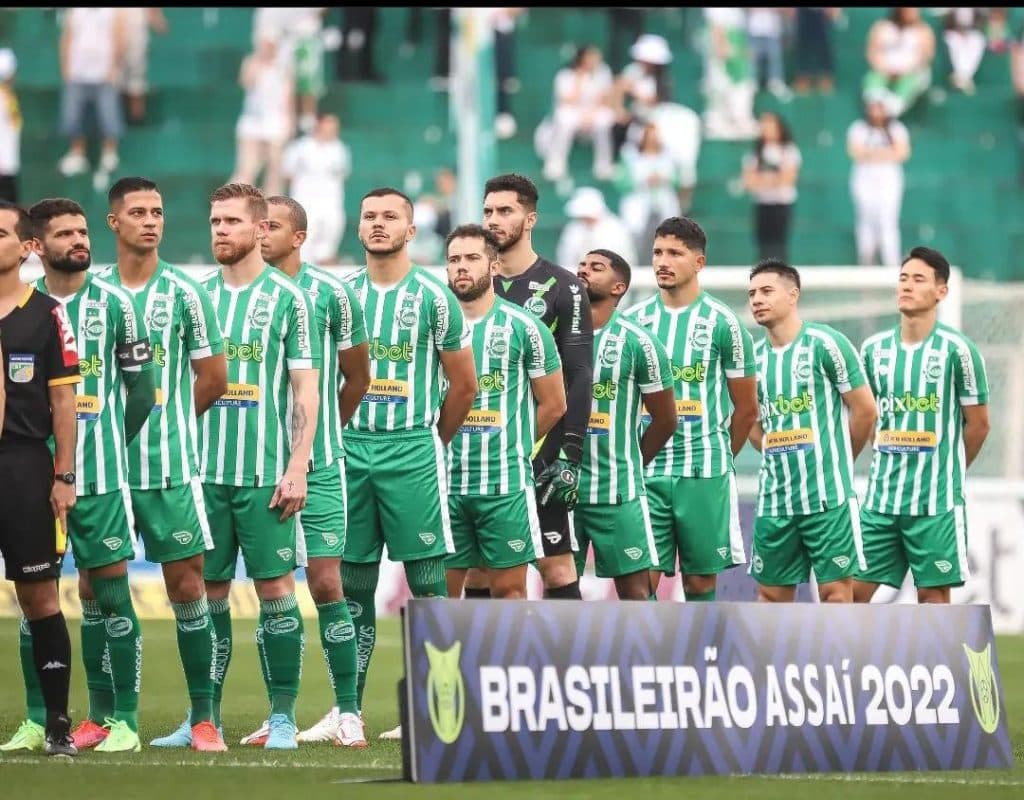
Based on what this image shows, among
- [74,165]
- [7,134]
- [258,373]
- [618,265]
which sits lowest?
[258,373]

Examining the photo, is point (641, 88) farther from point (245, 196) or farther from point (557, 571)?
point (245, 196)

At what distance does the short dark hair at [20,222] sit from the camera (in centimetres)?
736

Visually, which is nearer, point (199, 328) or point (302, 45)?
point (199, 328)

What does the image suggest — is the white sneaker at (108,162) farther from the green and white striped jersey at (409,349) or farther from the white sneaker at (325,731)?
the white sneaker at (325,731)

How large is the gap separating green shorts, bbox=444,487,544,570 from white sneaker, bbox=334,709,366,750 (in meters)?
1.00

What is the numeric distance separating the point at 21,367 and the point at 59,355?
13 centimetres

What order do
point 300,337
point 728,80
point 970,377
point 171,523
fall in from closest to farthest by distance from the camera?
1. point 171,523
2. point 300,337
3. point 970,377
4. point 728,80

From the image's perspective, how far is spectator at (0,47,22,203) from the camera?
2038 centimetres

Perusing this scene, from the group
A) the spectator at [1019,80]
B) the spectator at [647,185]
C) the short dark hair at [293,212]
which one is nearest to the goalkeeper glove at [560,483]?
the short dark hair at [293,212]

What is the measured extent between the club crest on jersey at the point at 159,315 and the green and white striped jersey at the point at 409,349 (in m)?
0.86

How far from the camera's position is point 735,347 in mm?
9906

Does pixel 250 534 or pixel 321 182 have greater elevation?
pixel 321 182

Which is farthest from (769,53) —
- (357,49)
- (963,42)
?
(357,49)

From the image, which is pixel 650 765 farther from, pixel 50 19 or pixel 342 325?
pixel 50 19
